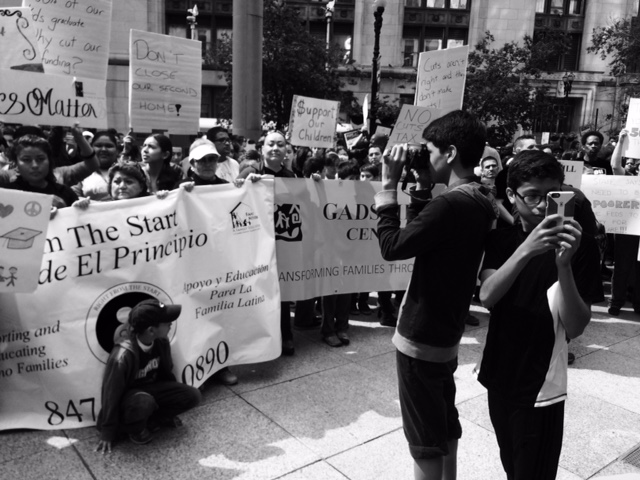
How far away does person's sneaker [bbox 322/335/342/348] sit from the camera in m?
4.77

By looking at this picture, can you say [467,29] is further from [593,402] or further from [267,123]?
[593,402]

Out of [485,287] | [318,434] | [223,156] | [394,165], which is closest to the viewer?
[485,287]

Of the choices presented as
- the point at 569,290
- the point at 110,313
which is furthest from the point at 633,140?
the point at 110,313

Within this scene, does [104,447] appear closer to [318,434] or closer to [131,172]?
[318,434]

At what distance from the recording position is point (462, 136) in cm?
214

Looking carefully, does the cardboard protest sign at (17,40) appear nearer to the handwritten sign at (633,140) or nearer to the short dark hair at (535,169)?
the short dark hair at (535,169)

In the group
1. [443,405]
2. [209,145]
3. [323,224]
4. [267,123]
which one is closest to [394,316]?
[323,224]

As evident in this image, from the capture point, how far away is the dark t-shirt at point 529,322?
6.23 ft

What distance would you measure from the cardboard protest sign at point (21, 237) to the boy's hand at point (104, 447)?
36.8 inches

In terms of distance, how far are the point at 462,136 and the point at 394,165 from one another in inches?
11.4

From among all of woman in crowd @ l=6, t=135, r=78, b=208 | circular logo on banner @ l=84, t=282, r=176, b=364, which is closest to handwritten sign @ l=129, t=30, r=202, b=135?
woman in crowd @ l=6, t=135, r=78, b=208

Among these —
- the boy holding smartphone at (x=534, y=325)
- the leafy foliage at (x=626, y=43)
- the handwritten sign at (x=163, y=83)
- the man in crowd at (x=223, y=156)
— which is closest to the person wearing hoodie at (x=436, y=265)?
the boy holding smartphone at (x=534, y=325)

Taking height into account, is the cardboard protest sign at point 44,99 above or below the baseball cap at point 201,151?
above

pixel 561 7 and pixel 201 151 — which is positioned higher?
pixel 561 7
